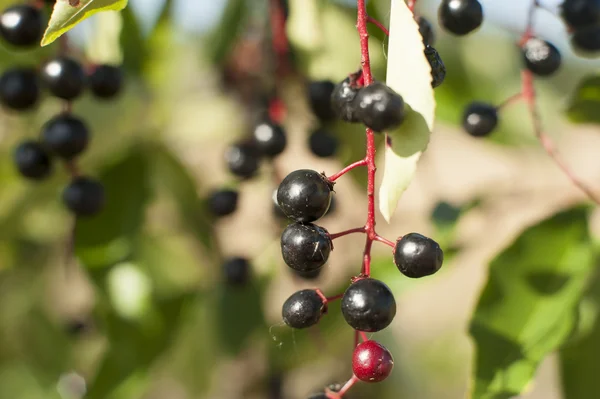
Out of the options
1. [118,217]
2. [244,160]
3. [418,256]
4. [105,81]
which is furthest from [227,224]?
[418,256]

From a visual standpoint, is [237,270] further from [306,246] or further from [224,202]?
[306,246]

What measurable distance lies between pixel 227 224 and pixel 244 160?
41cm

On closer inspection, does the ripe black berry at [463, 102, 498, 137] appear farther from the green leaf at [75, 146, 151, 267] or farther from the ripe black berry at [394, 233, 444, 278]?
the green leaf at [75, 146, 151, 267]

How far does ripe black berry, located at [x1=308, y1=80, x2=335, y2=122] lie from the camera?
0.88 metres

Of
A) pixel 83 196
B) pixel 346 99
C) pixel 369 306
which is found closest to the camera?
pixel 369 306

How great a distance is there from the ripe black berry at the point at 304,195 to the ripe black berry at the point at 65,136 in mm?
419

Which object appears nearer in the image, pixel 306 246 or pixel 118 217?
pixel 306 246

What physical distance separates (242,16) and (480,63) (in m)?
0.46

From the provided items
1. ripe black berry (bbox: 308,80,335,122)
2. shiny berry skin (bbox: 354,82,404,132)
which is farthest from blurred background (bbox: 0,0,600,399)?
shiny berry skin (bbox: 354,82,404,132)

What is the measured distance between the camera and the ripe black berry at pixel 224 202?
992 mm

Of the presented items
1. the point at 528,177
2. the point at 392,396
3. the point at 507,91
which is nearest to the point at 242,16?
the point at 507,91

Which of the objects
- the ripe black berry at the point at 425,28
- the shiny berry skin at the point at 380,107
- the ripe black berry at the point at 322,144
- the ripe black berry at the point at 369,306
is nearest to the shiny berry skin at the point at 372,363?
the ripe black berry at the point at 369,306

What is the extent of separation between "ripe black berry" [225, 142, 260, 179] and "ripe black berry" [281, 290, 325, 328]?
41 cm

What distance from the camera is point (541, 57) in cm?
79
